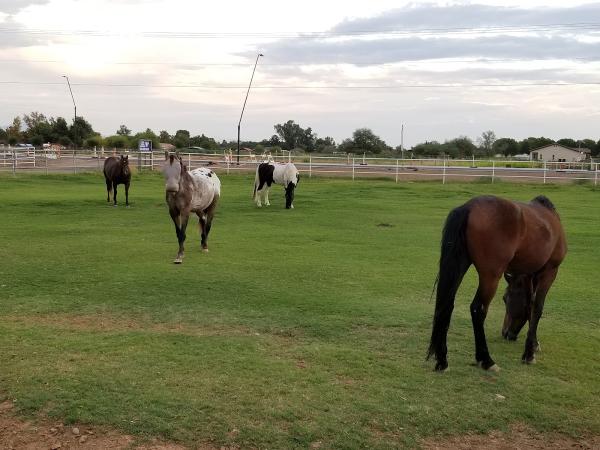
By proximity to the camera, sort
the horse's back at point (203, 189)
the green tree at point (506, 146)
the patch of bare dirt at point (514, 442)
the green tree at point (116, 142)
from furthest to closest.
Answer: the green tree at point (506, 146), the green tree at point (116, 142), the horse's back at point (203, 189), the patch of bare dirt at point (514, 442)

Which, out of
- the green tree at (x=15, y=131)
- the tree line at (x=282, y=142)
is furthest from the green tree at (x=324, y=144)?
the green tree at (x=15, y=131)

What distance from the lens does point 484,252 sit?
4.93 metres

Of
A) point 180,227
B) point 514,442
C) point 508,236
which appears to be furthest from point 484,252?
point 180,227

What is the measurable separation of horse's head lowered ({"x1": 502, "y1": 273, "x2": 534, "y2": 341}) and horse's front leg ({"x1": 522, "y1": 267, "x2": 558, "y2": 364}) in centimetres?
21

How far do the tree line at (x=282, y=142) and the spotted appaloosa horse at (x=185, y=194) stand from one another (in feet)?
168

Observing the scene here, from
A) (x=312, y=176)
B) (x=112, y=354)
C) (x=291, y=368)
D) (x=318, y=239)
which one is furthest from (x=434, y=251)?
(x=312, y=176)

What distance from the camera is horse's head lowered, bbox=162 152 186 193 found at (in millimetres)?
9703

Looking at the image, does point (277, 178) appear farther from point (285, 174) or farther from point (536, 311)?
point (536, 311)

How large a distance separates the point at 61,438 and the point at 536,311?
4.36m

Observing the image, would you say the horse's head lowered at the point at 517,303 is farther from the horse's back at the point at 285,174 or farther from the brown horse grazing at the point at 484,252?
the horse's back at the point at 285,174

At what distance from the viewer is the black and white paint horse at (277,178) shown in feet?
60.2

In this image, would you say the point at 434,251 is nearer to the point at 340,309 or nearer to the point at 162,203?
the point at 340,309

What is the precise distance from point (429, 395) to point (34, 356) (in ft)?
11.6

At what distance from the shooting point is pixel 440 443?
3848 mm
